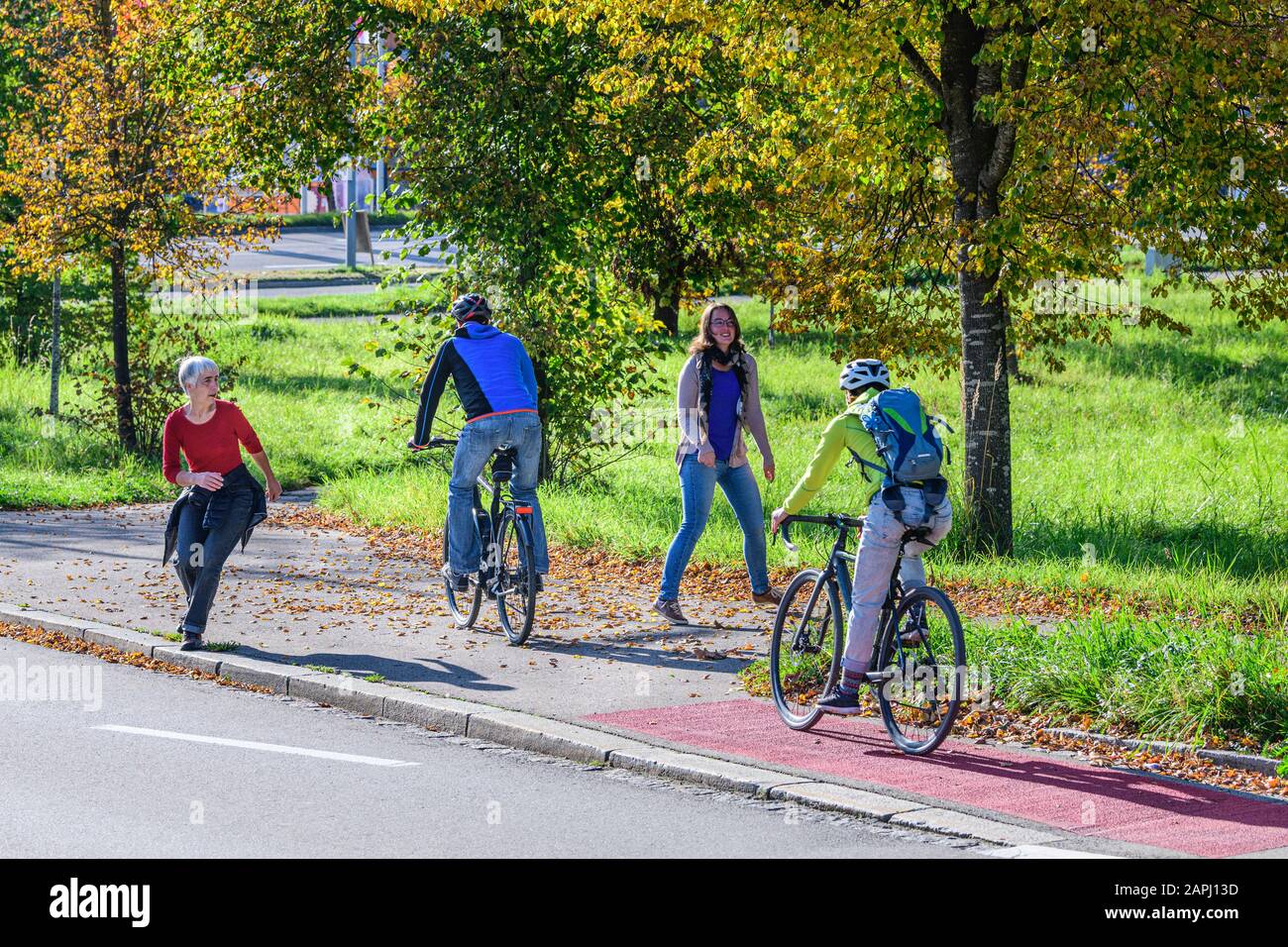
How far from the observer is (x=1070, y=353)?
1088 inches

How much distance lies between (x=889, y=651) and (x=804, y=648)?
73cm

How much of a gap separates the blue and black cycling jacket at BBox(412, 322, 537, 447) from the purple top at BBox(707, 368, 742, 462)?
1.15 m

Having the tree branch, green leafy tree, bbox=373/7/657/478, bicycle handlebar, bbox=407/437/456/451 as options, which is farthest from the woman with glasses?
green leafy tree, bbox=373/7/657/478

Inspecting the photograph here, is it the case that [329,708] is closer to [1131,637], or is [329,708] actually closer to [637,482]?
[1131,637]

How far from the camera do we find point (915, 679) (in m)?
7.68

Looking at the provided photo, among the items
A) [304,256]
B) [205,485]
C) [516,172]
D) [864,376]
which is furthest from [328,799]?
[304,256]

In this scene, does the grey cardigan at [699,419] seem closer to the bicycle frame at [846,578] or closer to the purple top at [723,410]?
the purple top at [723,410]

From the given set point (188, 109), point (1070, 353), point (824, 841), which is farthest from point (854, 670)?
point (1070, 353)

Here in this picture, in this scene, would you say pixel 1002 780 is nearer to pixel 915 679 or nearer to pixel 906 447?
pixel 915 679

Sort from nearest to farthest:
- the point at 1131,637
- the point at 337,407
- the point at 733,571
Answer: the point at 1131,637 → the point at 733,571 → the point at 337,407

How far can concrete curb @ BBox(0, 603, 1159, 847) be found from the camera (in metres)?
6.58

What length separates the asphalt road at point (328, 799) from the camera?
20.6ft

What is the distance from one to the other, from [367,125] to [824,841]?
12.2 metres
